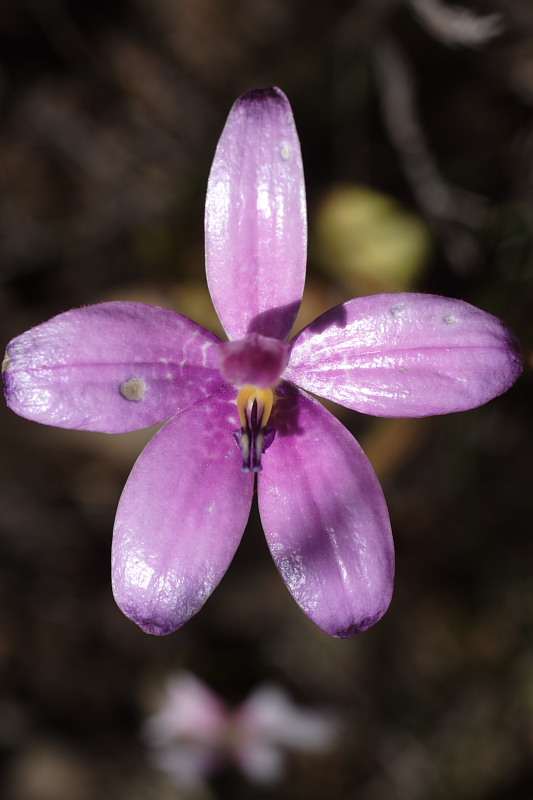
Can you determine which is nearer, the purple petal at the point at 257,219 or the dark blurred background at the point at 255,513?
the purple petal at the point at 257,219

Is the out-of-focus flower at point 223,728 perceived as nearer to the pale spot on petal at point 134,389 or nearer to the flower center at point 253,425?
the flower center at point 253,425

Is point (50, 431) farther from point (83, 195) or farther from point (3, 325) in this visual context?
point (83, 195)

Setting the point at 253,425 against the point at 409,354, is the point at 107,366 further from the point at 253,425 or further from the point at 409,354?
the point at 409,354

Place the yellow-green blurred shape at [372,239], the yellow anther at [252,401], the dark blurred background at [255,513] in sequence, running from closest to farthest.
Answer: the yellow anther at [252,401], the yellow-green blurred shape at [372,239], the dark blurred background at [255,513]

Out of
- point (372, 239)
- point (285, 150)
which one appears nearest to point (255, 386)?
point (285, 150)

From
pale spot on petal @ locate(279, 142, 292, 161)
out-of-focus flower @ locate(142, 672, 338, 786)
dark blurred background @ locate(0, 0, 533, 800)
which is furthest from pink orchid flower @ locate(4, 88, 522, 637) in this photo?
out-of-focus flower @ locate(142, 672, 338, 786)

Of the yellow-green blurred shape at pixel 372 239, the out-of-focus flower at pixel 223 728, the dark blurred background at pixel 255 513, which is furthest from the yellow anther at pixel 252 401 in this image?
the out-of-focus flower at pixel 223 728

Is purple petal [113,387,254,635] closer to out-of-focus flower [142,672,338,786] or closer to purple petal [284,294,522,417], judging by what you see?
purple petal [284,294,522,417]
